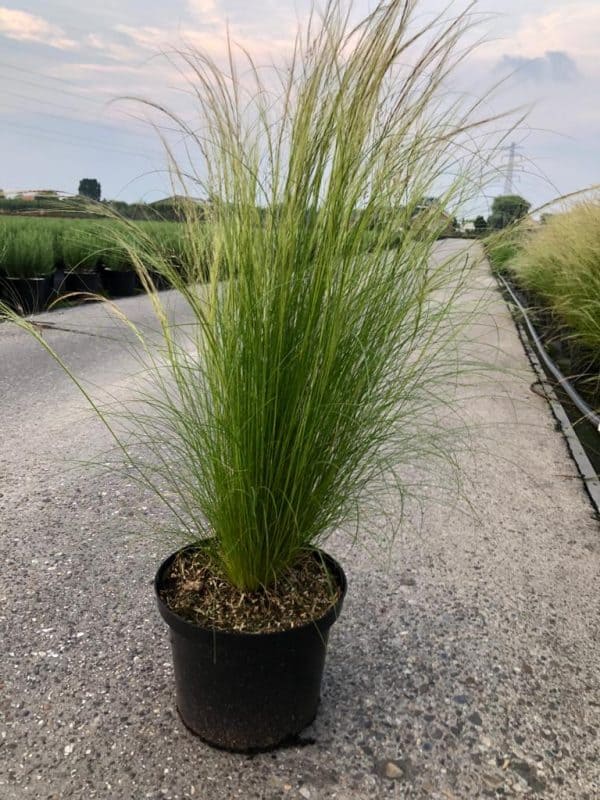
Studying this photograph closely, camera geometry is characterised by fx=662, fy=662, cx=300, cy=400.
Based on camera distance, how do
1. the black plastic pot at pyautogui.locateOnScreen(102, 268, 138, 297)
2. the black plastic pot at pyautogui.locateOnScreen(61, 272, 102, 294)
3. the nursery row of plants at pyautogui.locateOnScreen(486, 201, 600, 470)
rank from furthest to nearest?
the black plastic pot at pyautogui.locateOnScreen(102, 268, 138, 297)
the black plastic pot at pyautogui.locateOnScreen(61, 272, 102, 294)
the nursery row of plants at pyautogui.locateOnScreen(486, 201, 600, 470)

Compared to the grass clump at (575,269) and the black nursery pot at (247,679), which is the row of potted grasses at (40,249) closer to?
the grass clump at (575,269)

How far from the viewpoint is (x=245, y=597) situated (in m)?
1.36

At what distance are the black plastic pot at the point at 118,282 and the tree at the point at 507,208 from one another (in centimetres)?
620

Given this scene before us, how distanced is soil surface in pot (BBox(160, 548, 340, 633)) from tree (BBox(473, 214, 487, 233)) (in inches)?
32.3

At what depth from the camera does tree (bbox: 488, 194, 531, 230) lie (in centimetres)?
150

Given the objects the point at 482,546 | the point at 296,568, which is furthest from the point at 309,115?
the point at 482,546

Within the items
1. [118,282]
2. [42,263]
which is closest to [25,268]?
[42,263]

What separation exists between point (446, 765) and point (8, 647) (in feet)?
3.41

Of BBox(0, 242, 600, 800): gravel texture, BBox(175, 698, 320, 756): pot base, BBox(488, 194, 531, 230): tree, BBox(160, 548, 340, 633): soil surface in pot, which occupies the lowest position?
BBox(0, 242, 600, 800): gravel texture

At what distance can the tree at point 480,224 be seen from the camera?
1489mm

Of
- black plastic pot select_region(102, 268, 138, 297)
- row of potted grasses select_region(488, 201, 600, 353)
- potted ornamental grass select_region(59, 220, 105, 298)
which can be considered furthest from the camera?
black plastic pot select_region(102, 268, 138, 297)

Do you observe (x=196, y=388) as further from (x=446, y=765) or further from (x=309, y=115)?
(x=446, y=765)

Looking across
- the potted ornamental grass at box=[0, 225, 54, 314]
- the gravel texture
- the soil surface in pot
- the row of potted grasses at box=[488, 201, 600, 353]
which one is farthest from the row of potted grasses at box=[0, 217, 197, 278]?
the soil surface in pot

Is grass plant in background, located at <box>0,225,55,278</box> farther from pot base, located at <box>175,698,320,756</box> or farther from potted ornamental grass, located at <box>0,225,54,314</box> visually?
pot base, located at <box>175,698,320,756</box>
